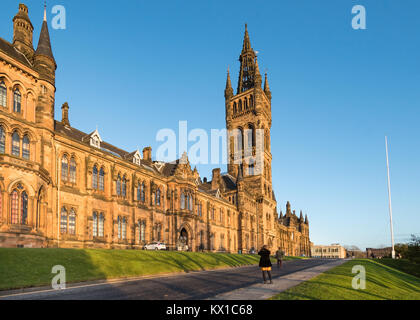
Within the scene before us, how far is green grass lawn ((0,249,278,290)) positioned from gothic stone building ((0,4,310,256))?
19.4 ft

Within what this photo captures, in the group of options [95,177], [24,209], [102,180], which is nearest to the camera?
[24,209]

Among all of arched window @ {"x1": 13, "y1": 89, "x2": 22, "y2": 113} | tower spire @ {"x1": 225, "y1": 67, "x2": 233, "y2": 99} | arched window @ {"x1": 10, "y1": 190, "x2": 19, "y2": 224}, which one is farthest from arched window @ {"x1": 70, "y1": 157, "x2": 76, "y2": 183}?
tower spire @ {"x1": 225, "y1": 67, "x2": 233, "y2": 99}

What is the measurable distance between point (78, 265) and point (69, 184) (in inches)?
606

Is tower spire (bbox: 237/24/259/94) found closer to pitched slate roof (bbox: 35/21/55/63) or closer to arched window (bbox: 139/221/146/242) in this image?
arched window (bbox: 139/221/146/242)

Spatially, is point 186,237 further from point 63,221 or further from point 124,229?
point 63,221

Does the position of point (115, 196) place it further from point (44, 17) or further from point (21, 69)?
point (44, 17)

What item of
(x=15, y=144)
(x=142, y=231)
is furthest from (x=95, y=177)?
(x=15, y=144)

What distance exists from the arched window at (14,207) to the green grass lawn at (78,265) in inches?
206

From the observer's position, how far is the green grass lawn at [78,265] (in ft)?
61.7

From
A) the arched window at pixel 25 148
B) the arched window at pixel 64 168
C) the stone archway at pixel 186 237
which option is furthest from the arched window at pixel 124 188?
the arched window at pixel 25 148

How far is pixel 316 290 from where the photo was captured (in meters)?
14.8

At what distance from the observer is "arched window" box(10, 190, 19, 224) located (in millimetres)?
27891

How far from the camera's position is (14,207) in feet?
92.5

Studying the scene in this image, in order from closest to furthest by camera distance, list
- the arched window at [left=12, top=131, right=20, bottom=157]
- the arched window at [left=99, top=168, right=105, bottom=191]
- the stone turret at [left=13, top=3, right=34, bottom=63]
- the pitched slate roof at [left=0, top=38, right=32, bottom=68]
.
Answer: the arched window at [left=12, top=131, right=20, bottom=157], the pitched slate roof at [left=0, top=38, right=32, bottom=68], the stone turret at [left=13, top=3, right=34, bottom=63], the arched window at [left=99, top=168, right=105, bottom=191]
